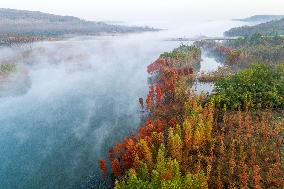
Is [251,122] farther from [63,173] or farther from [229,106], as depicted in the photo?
[63,173]

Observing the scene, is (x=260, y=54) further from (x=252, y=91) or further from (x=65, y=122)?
(x=65, y=122)

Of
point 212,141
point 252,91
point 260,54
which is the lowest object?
point 212,141

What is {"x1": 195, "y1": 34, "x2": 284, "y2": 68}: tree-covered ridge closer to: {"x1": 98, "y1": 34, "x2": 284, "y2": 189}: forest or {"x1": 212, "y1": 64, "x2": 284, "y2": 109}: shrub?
{"x1": 212, "y1": 64, "x2": 284, "y2": 109}: shrub

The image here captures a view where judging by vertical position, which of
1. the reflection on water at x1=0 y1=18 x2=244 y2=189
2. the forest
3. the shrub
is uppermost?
the shrub

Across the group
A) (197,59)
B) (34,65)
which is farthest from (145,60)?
Answer: (34,65)

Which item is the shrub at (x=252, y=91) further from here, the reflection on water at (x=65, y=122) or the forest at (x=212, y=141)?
the reflection on water at (x=65, y=122)

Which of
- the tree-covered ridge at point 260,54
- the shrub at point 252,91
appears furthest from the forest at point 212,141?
the tree-covered ridge at point 260,54

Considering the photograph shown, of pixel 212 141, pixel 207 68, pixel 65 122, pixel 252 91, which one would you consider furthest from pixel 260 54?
pixel 212 141

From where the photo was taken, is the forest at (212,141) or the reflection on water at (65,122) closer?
the forest at (212,141)

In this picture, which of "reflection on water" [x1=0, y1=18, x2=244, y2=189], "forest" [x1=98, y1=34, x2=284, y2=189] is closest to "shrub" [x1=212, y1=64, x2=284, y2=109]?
"forest" [x1=98, y1=34, x2=284, y2=189]
